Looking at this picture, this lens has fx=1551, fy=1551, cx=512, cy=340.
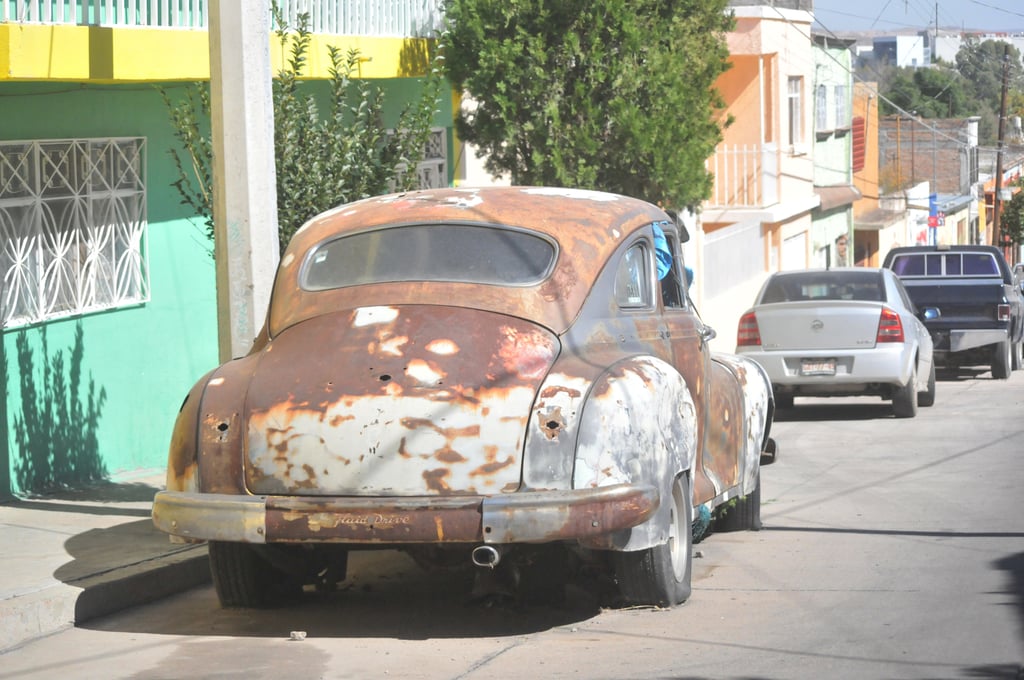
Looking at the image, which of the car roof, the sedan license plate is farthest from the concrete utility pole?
the sedan license plate

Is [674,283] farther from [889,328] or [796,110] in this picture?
[796,110]

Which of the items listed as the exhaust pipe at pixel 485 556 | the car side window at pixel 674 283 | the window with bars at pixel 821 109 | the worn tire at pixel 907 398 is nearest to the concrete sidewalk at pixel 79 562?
the exhaust pipe at pixel 485 556

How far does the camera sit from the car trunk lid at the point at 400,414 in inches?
260

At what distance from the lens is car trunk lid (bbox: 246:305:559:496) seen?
661 centimetres

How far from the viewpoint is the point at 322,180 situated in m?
10.0

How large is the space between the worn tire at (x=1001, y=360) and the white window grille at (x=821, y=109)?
54.4 ft

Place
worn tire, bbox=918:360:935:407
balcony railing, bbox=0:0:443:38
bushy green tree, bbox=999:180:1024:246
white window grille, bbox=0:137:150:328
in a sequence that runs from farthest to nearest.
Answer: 1. bushy green tree, bbox=999:180:1024:246
2. worn tire, bbox=918:360:935:407
3. white window grille, bbox=0:137:150:328
4. balcony railing, bbox=0:0:443:38

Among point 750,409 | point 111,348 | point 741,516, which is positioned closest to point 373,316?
point 750,409

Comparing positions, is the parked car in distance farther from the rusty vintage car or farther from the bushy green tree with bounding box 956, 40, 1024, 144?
the bushy green tree with bounding box 956, 40, 1024, 144

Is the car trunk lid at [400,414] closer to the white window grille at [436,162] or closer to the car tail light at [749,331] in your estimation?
the car tail light at [749,331]

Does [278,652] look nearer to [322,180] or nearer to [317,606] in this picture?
[317,606]

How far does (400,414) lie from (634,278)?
1.92m

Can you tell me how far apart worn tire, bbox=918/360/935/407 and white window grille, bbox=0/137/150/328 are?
29.6 feet

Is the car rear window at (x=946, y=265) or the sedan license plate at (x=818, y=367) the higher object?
the car rear window at (x=946, y=265)
